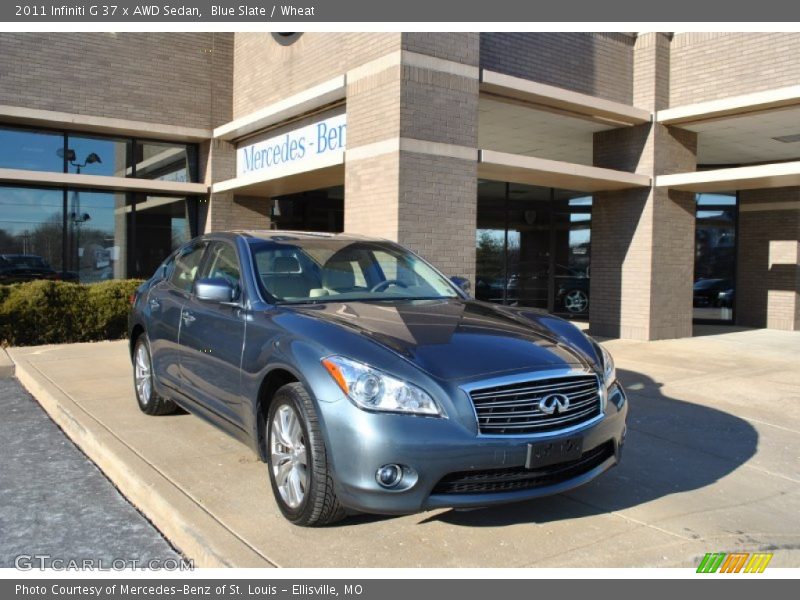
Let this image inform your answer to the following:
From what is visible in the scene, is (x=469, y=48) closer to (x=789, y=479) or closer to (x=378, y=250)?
(x=378, y=250)

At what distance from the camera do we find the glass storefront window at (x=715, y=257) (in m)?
16.3

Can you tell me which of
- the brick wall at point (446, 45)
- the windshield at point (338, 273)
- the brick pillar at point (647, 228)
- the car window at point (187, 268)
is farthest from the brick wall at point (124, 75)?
the windshield at point (338, 273)

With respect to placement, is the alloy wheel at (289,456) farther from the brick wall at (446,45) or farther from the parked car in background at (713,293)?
the parked car in background at (713,293)

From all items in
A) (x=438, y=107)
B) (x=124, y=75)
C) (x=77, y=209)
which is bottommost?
(x=77, y=209)

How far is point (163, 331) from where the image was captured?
18.7 feet

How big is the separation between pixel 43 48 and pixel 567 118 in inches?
375

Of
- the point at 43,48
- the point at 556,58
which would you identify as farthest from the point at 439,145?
the point at 43,48

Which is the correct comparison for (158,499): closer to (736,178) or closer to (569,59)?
(569,59)

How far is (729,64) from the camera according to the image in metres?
11.9

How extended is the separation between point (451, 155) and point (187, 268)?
5003mm

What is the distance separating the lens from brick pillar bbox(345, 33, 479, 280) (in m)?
9.39

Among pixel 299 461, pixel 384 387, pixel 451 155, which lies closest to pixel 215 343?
pixel 299 461

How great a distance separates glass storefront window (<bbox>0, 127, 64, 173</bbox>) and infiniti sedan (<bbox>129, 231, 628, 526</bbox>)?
399 inches

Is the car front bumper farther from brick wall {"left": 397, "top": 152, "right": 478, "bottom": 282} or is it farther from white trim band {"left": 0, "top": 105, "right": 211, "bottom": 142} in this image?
white trim band {"left": 0, "top": 105, "right": 211, "bottom": 142}
